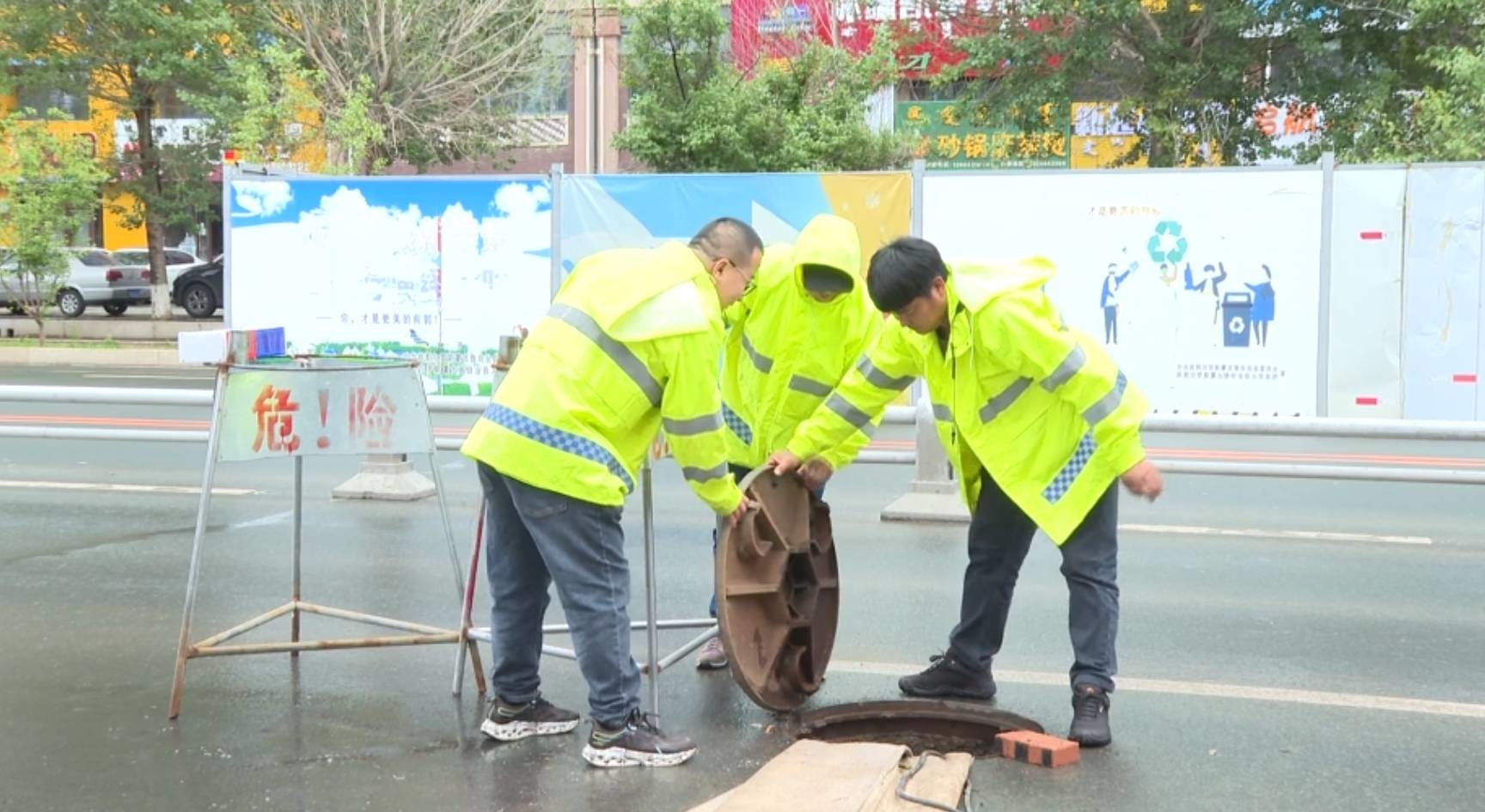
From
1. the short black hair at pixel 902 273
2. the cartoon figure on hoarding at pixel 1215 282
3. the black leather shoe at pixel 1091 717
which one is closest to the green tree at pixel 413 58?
the cartoon figure on hoarding at pixel 1215 282

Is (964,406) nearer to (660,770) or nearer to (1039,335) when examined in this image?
(1039,335)

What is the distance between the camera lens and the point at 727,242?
15.0 ft

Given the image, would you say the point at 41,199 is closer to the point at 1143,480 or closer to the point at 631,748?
the point at 631,748

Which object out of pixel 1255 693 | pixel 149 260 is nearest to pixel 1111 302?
pixel 1255 693

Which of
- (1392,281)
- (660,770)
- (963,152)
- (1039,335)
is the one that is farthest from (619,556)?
(963,152)

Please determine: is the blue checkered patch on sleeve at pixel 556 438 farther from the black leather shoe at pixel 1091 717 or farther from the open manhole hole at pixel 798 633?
the black leather shoe at pixel 1091 717

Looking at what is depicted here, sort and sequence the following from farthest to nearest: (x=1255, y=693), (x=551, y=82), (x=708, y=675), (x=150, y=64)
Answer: (x=551, y=82)
(x=150, y=64)
(x=708, y=675)
(x=1255, y=693)

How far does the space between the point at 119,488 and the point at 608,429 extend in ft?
23.1

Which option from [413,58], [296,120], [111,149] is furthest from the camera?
[111,149]

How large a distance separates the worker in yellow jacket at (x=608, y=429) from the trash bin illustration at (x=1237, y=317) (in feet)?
31.5

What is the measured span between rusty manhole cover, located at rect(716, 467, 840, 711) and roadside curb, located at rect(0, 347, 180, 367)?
19826 millimetres

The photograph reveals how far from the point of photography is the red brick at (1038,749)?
461 cm

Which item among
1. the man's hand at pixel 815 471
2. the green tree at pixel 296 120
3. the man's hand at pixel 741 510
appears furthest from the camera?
the green tree at pixel 296 120

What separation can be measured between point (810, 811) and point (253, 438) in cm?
253
